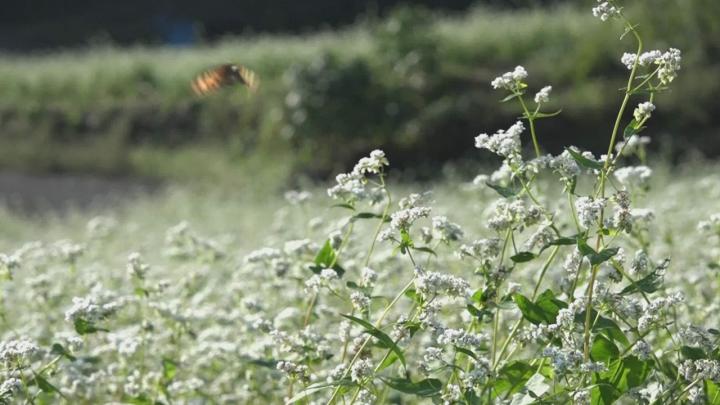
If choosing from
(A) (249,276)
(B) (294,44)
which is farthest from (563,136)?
(A) (249,276)

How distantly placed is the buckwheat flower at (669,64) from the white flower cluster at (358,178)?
54cm

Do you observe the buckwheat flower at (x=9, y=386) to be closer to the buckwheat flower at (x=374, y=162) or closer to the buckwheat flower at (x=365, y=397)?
the buckwheat flower at (x=365, y=397)

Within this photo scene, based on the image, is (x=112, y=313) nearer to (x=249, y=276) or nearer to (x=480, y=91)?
(x=249, y=276)

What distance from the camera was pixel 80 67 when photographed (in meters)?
15.7

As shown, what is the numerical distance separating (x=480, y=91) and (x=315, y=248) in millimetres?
8457

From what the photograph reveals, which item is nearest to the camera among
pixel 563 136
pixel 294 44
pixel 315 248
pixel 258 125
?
pixel 315 248

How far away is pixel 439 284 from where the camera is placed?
215 centimetres

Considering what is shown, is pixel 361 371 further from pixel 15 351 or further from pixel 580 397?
pixel 15 351

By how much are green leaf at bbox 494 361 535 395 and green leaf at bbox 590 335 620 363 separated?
0.41 ft

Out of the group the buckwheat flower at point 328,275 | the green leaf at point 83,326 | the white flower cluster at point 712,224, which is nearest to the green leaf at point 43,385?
the green leaf at point 83,326

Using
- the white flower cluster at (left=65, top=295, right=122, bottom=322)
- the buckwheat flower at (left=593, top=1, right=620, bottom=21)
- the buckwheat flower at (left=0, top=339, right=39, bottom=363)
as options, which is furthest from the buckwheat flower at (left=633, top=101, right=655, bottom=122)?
the buckwheat flower at (left=0, top=339, right=39, bottom=363)

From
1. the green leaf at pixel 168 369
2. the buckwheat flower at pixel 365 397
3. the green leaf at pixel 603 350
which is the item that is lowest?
the buckwheat flower at pixel 365 397

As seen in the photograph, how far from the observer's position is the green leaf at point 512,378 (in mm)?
2350

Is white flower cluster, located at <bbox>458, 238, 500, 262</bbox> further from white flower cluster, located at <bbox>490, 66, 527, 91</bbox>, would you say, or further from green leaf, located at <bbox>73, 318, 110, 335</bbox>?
green leaf, located at <bbox>73, 318, 110, 335</bbox>
